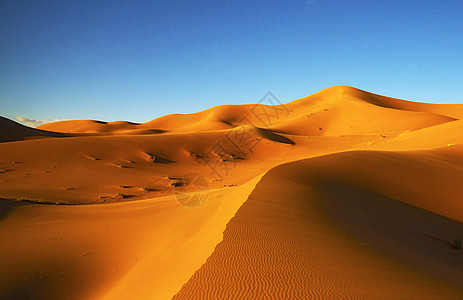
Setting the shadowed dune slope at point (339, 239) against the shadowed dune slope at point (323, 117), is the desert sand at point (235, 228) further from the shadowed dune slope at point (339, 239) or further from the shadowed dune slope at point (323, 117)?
the shadowed dune slope at point (323, 117)

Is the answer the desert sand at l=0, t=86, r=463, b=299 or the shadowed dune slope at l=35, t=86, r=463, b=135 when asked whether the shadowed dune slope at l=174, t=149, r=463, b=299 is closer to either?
the desert sand at l=0, t=86, r=463, b=299

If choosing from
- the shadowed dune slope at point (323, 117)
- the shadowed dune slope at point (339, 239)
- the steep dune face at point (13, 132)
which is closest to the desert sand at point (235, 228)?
the shadowed dune slope at point (339, 239)

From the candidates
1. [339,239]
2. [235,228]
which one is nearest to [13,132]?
[235,228]

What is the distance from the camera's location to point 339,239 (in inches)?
197

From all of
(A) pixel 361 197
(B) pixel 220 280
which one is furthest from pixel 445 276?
(A) pixel 361 197

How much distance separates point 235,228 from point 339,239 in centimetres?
185

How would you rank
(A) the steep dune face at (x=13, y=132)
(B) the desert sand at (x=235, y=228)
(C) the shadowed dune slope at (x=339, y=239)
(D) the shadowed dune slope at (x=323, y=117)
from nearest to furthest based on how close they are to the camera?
1. (C) the shadowed dune slope at (x=339, y=239)
2. (B) the desert sand at (x=235, y=228)
3. (A) the steep dune face at (x=13, y=132)
4. (D) the shadowed dune slope at (x=323, y=117)

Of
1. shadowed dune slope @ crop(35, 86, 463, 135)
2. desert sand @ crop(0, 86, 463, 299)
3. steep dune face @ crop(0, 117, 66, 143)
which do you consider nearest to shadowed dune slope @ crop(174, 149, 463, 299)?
desert sand @ crop(0, 86, 463, 299)

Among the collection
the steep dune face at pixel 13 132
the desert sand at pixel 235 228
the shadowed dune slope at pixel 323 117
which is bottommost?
the desert sand at pixel 235 228

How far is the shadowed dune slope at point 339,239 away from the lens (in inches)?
125

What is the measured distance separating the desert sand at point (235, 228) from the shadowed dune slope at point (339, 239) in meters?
0.03

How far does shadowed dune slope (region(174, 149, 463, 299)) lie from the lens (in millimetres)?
3168

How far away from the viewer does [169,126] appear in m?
77.4

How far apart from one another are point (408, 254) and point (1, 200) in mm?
11951
